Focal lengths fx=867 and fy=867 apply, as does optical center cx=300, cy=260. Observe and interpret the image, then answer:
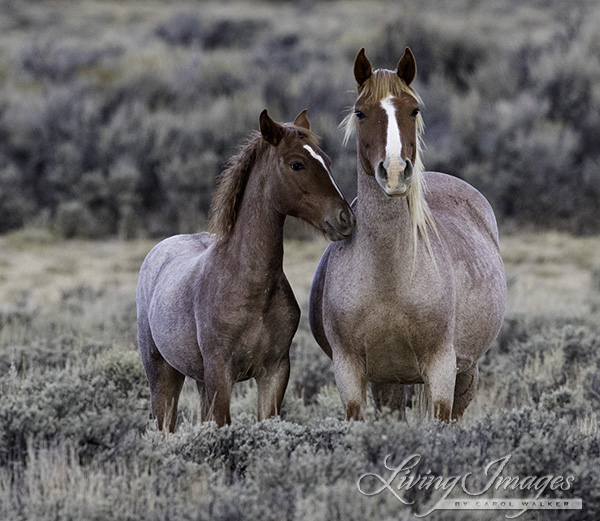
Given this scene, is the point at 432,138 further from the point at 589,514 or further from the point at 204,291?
the point at 589,514

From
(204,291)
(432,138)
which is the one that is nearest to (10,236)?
(432,138)

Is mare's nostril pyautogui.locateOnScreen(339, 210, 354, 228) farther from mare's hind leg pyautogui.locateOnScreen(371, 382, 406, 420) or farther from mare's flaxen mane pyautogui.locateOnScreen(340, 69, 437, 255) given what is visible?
mare's hind leg pyautogui.locateOnScreen(371, 382, 406, 420)

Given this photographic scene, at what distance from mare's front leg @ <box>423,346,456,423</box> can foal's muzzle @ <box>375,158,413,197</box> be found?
0.97m

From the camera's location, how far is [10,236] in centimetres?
1398

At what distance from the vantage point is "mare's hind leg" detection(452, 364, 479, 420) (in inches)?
224

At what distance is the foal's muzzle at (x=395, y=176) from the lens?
3961 millimetres

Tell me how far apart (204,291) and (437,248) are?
4.48ft

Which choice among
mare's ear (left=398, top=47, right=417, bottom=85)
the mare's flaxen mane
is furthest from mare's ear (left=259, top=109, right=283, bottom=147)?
mare's ear (left=398, top=47, right=417, bottom=85)

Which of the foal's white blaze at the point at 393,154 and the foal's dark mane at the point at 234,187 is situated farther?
the foal's dark mane at the point at 234,187

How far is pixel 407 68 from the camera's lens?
4.45 m

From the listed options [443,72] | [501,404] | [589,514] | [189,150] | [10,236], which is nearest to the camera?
[589,514]

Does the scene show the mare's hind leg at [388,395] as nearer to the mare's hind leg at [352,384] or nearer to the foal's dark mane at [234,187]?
the mare's hind leg at [352,384]

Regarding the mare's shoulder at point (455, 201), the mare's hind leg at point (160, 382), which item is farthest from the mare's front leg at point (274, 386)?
the mare's shoulder at point (455, 201)

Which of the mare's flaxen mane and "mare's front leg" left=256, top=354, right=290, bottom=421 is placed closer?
the mare's flaxen mane
